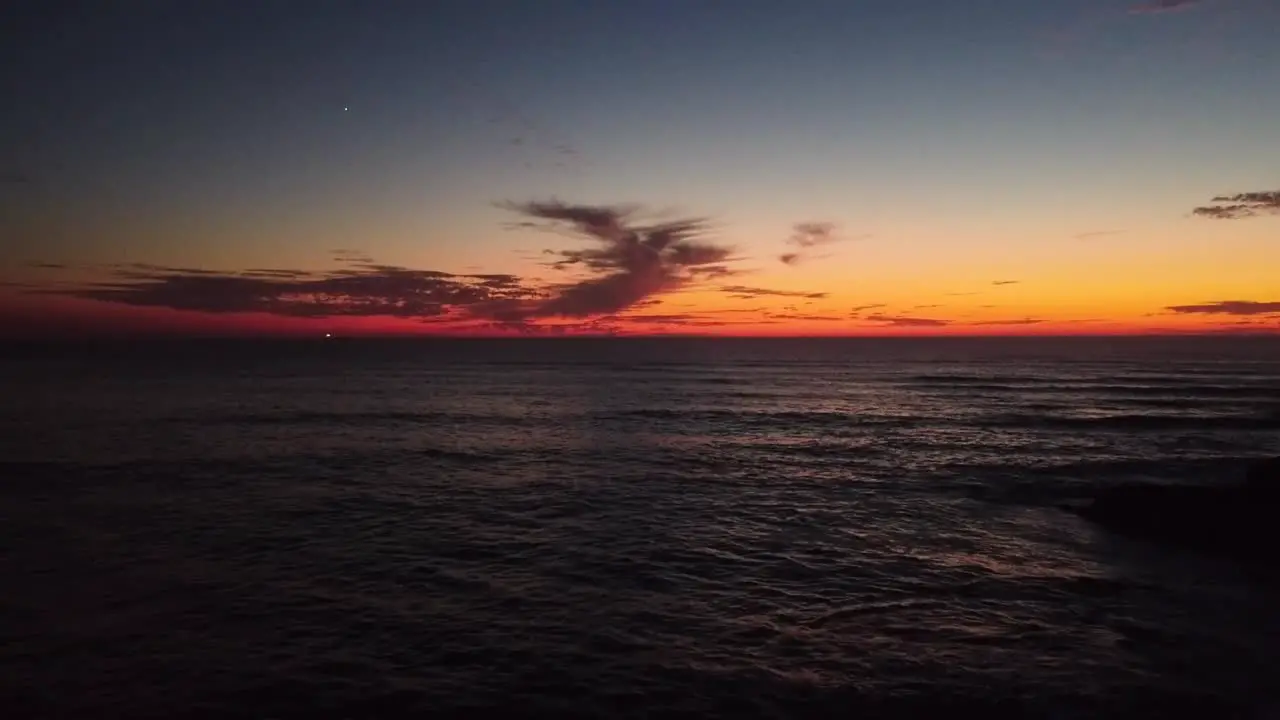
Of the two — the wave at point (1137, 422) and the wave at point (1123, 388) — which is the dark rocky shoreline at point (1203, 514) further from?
the wave at point (1123, 388)

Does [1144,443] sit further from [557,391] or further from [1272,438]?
[557,391]

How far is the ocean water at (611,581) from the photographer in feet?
46.2

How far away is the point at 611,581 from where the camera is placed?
2083 centimetres

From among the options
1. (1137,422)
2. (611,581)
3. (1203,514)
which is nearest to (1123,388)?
(1137,422)

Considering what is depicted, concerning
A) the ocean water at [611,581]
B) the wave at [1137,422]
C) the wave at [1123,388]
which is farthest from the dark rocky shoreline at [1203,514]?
the wave at [1123,388]

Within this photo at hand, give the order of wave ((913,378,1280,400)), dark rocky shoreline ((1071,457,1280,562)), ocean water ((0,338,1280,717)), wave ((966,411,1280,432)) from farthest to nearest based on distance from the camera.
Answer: wave ((913,378,1280,400)), wave ((966,411,1280,432)), dark rocky shoreline ((1071,457,1280,562)), ocean water ((0,338,1280,717))

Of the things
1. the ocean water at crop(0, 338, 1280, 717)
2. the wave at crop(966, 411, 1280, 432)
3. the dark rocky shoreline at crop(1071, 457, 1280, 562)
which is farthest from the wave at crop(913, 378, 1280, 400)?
the dark rocky shoreline at crop(1071, 457, 1280, 562)

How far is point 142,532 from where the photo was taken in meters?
25.9

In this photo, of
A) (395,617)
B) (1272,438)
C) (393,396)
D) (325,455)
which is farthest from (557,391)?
(395,617)

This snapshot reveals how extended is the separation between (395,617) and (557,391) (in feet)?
258

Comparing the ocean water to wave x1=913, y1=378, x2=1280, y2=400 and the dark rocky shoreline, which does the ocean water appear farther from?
wave x1=913, y1=378, x2=1280, y2=400

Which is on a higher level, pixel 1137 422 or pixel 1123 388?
pixel 1123 388

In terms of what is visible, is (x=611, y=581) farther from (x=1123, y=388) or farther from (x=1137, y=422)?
(x=1123, y=388)

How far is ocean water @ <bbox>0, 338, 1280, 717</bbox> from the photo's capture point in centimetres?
1409
